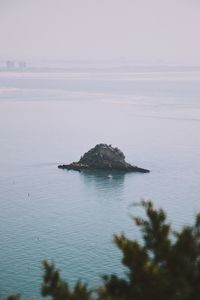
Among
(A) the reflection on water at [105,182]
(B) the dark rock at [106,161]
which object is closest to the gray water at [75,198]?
(A) the reflection on water at [105,182]

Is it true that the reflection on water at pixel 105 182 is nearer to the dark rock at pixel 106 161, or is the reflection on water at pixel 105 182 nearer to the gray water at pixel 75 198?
the gray water at pixel 75 198

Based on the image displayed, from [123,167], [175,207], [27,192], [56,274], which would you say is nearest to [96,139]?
[123,167]

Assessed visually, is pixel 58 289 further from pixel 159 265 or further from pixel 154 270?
pixel 154 270

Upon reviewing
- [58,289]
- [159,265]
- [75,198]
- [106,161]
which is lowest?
[75,198]

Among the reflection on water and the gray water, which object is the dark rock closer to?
the reflection on water

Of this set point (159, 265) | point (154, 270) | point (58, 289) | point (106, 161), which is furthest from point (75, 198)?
point (154, 270)
